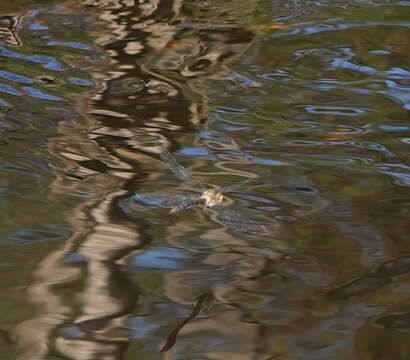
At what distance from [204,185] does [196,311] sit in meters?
0.73

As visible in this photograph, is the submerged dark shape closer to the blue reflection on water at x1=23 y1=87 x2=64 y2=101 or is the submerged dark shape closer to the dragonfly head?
the dragonfly head

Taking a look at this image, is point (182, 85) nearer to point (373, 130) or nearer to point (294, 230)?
point (373, 130)

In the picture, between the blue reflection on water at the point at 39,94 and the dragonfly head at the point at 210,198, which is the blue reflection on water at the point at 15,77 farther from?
the dragonfly head at the point at 210,198

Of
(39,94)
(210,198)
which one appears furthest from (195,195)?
(39,94)

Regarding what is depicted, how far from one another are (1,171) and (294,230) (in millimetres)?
973

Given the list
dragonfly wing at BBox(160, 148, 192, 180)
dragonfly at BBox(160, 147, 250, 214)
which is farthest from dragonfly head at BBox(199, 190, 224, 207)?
dragonfly wing at BBox(160, 148, 192, 180)

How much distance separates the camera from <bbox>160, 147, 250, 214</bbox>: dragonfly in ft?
9.22

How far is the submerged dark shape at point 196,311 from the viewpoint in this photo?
2148 millimetres

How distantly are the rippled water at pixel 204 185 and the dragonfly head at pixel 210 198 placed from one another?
0.05 meters

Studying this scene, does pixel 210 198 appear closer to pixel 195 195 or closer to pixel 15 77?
pixel 195 195

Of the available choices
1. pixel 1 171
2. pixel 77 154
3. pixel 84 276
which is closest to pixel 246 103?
pixel 77 154

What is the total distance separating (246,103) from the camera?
12.1ft

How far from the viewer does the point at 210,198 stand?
286 centimetres

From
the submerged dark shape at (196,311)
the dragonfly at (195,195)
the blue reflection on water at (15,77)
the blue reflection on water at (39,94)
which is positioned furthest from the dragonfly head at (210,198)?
the blue reflection on water at (15,77)
